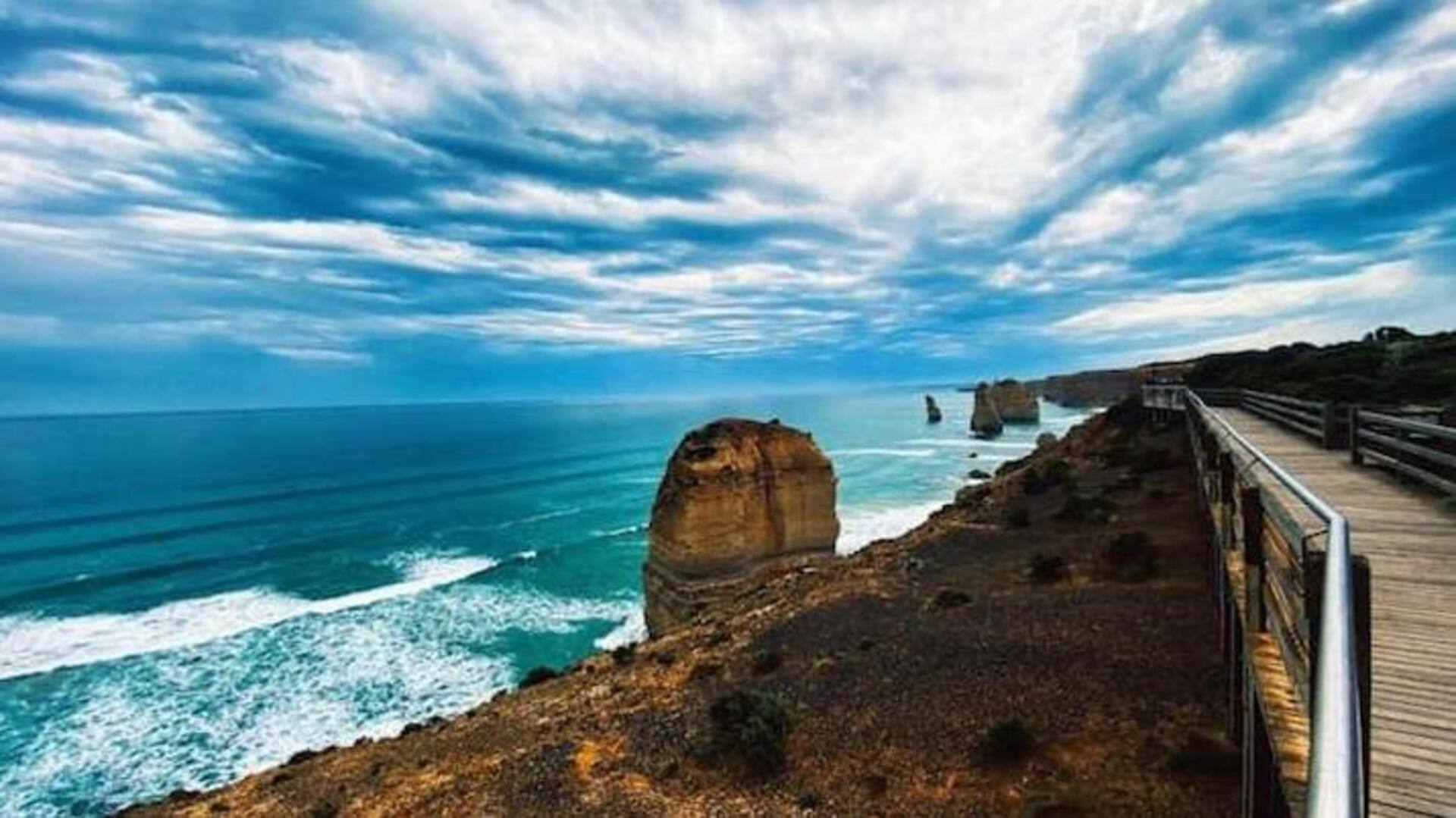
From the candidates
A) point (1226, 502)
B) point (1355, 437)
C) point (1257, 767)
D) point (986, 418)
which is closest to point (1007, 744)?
point (1226, 502)

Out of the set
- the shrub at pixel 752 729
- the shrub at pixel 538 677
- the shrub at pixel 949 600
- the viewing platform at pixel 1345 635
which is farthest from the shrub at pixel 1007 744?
the shrub at pixel 538 677

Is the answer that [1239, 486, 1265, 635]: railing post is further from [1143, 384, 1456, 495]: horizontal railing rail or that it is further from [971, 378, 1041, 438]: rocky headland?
[971, 378, 1041, 438]: rocky headland

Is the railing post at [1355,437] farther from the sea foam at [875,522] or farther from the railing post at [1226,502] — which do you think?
the sea foam at [875,522]

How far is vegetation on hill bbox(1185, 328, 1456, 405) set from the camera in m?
29.6

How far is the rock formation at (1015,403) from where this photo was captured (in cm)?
13575

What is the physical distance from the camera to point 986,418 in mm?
122750

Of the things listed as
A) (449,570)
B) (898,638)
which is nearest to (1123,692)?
(898,638)

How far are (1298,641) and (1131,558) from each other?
66.6 ft

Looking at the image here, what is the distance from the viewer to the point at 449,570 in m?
46.0

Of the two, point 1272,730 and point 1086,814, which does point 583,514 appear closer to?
point 1086,814

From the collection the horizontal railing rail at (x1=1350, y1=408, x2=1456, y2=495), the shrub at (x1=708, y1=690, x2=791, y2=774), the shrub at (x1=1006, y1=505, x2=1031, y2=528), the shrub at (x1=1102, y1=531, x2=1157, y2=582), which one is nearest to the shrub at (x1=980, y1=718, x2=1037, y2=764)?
the shrub at (x1=708, y1=690, x2=791, y2=774)

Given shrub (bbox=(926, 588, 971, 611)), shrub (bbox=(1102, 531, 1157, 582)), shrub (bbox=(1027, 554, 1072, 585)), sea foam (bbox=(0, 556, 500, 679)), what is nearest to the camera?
shrub (bbox=(1102, 531, 1157, 582))

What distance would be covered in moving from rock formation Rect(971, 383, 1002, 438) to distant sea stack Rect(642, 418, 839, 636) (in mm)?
87490

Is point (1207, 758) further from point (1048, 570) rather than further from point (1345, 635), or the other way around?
point (1048, 570)
